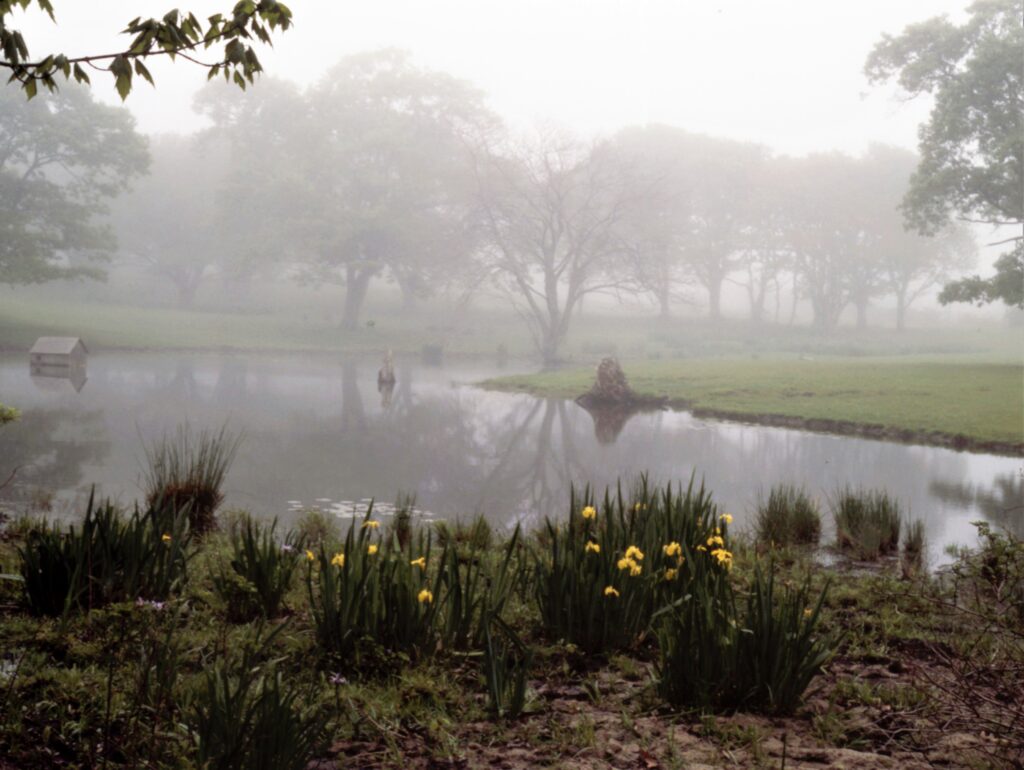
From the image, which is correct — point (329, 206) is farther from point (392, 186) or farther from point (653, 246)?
point (653, 246)

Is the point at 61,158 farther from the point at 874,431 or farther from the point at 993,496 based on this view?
the point at 993,496

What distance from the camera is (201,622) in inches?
178

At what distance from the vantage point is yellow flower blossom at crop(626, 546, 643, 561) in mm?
4164

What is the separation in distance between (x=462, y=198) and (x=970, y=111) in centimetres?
2431

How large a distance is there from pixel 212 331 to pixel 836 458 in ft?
109

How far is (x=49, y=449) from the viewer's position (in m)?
12.0

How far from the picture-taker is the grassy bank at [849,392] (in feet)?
54.2

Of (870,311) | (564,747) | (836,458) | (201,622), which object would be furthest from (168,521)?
(870,311)

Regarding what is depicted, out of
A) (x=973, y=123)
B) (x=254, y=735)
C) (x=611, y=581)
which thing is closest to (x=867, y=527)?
(x=611, y=581)

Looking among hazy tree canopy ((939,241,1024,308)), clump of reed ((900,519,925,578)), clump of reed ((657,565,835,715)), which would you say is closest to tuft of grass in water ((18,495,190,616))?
clump of reed ((657,565,835,715))

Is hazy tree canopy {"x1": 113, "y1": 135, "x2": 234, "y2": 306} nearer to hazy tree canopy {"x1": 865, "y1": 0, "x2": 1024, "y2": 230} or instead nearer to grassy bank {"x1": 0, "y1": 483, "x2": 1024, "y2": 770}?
hazy tree canopy {"x1": 865, "y1": 0, "x2": 1024, "y2": 230}

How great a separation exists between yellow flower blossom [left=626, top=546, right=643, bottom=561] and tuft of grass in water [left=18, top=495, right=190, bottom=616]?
7.32 ft

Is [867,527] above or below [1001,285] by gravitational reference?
below

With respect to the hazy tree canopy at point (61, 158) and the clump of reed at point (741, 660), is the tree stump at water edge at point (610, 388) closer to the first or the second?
the clump of reed at point (741, 660)
